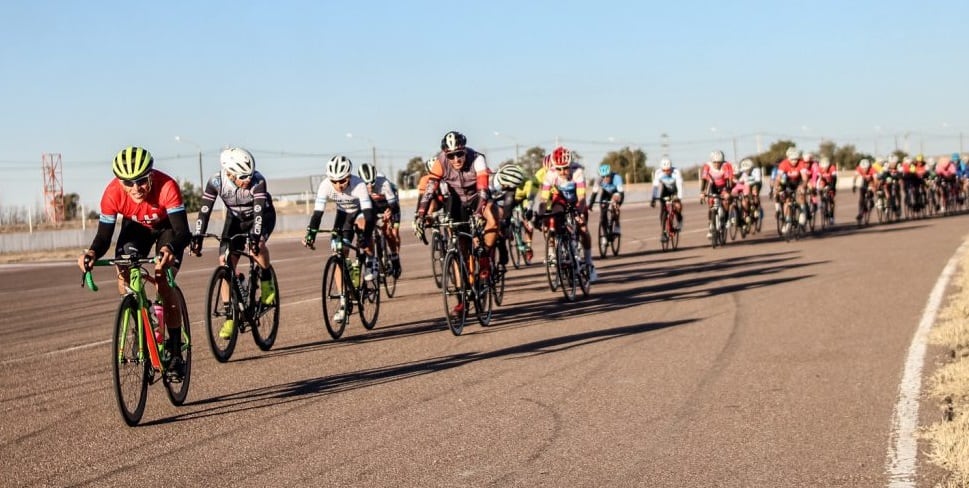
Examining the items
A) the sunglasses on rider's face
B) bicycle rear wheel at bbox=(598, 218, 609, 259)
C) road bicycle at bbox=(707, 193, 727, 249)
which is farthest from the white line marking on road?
road bicycle at bbox=(707, 193, 727, 249)

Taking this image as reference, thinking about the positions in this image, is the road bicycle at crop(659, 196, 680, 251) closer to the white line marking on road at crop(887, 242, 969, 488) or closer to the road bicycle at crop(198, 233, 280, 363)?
the white line marking on road at crop(887, 242, 969, 488)

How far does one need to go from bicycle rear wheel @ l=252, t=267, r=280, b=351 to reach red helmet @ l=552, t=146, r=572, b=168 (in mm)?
6307

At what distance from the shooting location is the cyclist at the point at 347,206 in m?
12.9

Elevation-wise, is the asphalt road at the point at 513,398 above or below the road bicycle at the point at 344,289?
below

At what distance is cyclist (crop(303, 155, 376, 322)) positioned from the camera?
42.4 feet

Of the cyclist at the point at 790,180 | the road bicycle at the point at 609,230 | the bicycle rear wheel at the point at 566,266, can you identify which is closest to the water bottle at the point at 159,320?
the bicycle rear wheel at the point at 566,266

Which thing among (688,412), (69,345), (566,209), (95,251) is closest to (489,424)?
(688,412)

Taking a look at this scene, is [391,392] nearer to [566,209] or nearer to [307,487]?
[307,487]

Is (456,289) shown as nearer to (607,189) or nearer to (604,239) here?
(607,189)

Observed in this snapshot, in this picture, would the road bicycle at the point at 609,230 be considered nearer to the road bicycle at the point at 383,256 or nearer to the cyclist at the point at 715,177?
the cyclist at the point at 715,177

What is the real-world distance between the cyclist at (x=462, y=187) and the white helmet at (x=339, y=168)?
0.88 m

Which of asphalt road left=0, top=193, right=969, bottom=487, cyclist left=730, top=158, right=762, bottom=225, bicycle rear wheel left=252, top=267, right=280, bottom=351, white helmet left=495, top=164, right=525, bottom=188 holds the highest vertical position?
white helmet left=495, top=164, right=525, bottom=188

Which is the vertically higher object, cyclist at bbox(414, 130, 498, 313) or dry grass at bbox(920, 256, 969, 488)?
cyclist at bbox(414, 130, 498, 313)

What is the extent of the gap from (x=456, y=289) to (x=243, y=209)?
7.28 feet
